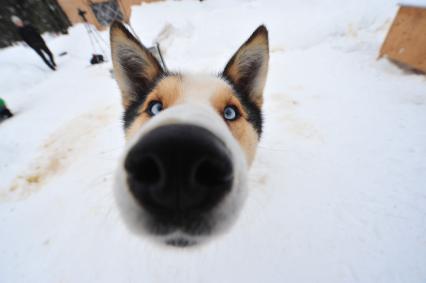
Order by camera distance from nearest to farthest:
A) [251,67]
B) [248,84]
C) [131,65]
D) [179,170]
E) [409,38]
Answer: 1. [179,170]
2. [131,65]
3. [251,67]
4. [248,84]
5. [409,38]

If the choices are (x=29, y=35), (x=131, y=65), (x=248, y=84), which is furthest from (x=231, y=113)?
(x=29, y=35)

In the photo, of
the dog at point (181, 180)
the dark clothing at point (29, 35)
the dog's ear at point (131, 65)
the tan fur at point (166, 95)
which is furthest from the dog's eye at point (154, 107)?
the dark clothing at point (29, 35)

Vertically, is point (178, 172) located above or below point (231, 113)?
above

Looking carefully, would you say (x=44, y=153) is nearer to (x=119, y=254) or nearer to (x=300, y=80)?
(x=119, y=254)

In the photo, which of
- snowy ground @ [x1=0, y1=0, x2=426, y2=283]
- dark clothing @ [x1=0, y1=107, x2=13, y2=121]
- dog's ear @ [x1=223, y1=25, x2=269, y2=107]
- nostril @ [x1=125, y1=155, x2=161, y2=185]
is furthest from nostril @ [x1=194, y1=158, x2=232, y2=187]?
dark clothing @ [x1=0, y1=107, x2=13, y2=121]

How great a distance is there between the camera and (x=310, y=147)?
330cm

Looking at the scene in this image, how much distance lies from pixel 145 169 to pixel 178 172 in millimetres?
138

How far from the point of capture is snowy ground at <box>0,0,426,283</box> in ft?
6.48

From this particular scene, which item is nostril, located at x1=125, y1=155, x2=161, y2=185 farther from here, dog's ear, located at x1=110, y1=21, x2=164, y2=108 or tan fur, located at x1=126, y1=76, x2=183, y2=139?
dog's ear, located at x1=110, y1=21, x2=164, y2=108

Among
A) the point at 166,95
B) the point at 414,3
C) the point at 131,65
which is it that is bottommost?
the point at 414,3

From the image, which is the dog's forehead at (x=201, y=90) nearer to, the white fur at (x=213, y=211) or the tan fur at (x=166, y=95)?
the tan fur at (x=166, y=95)

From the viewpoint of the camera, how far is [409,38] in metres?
4.10

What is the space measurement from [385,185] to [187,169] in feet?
10.8

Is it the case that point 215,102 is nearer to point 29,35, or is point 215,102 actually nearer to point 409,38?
point 409,38
